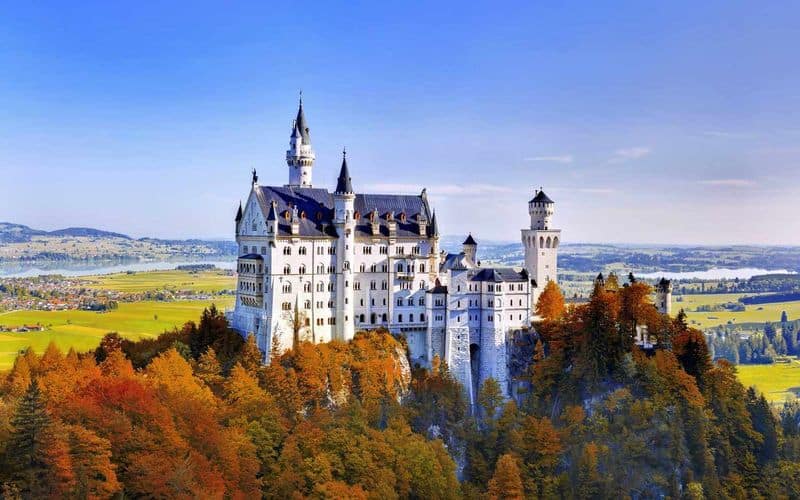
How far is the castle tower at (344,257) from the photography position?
76500mm

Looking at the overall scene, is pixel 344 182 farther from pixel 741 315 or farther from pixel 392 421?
pixel 741 315

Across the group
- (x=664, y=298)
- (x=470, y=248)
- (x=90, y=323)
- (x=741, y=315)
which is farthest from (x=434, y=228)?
(x=741, y=315)

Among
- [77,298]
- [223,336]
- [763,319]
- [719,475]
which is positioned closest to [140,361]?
[223,336]

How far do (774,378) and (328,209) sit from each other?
90.9 meters

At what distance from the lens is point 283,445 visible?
63625 mm

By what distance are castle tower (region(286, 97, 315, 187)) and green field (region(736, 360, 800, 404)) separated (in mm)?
73008

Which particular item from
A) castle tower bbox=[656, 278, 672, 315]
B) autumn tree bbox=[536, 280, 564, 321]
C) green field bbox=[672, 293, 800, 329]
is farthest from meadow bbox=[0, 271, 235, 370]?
green field bbox=[672, 293, 800, 329]

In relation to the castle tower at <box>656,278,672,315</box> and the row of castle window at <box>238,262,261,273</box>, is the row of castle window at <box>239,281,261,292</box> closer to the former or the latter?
the row of castle window at <box>238,262,261,273</box>

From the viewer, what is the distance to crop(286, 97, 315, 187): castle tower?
83312 mm

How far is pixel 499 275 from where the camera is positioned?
263 feet

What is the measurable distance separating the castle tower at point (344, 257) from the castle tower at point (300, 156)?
7.66 m

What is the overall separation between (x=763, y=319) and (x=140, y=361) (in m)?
146

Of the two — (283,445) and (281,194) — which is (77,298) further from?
(283,445)

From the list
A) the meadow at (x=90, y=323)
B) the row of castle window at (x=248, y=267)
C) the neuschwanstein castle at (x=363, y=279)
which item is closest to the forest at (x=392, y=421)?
the neuschwanstein castle at (x=363, y=279)
